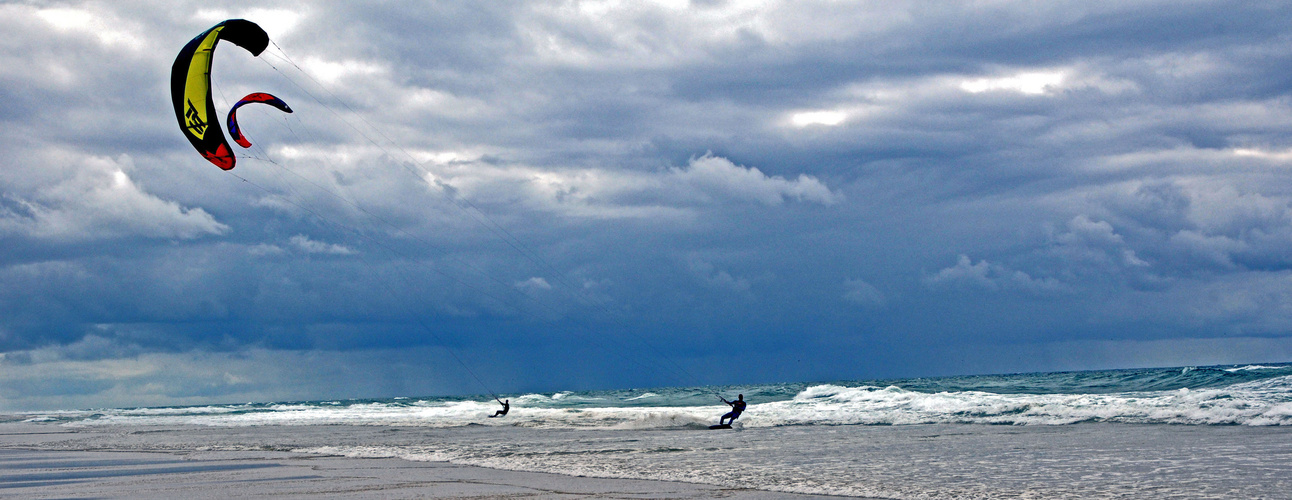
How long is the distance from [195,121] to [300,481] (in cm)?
867

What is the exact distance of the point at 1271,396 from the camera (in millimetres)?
23875

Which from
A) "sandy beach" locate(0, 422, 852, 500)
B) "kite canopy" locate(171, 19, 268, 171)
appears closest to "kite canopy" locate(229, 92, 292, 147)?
"kite canopy" locate(171, 19, 268, 171)

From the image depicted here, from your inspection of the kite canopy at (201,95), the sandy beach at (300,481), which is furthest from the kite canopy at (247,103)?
the sandy beach at (300,481)

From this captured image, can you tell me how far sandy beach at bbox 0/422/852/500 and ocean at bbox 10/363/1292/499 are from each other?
99 centimetres

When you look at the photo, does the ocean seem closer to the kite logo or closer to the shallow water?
the shallow water

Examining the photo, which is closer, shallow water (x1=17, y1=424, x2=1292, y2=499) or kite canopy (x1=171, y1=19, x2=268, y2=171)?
shallow water (x1=17, y1=424, x2=1292, y2=499)

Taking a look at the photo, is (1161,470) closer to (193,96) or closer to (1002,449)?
(1002,449)

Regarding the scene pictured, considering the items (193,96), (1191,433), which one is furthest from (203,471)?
(1191,433)

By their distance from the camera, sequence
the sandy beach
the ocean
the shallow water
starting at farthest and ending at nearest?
the ocean < the sandy beach < the shallow water

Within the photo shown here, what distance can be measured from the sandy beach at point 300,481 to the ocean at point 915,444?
0.99 metres

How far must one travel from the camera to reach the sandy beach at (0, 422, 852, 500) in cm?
1171

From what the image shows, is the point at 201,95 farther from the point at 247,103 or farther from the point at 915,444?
the point at 915,444

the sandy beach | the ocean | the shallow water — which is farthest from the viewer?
the ocean

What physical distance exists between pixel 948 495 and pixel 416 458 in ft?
34.9
